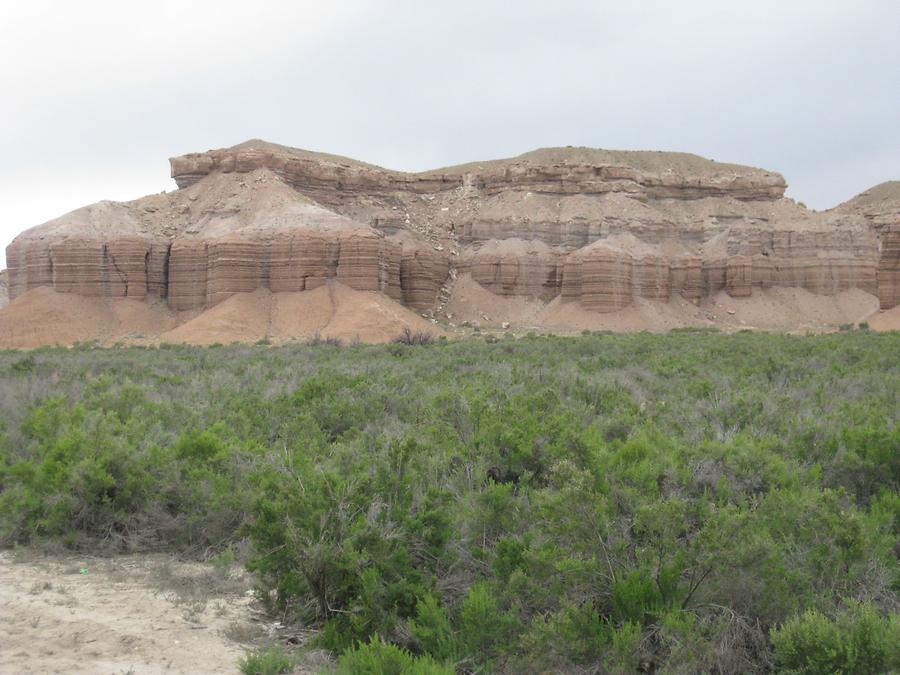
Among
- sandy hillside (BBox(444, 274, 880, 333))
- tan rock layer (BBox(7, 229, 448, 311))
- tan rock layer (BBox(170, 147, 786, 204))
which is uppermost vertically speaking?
tan rock layer (BBox(170, 147, 786, 204))

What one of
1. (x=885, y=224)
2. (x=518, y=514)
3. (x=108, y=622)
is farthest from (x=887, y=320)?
(x=108, y=622)

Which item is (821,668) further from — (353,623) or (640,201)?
(640,201)

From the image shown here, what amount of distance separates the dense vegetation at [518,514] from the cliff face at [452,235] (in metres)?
40.5

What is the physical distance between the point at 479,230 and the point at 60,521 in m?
56.1

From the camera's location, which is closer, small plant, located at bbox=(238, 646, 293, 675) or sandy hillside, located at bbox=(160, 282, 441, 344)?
small plant, located at bbox=(238, 646, 293, 675)

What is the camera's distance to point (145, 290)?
5297 centimetres

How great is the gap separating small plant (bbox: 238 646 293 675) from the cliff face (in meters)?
46.3

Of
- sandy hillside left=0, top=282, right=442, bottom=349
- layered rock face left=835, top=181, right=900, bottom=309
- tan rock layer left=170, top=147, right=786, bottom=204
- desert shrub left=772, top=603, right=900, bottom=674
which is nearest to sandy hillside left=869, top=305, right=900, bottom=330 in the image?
layered rock face left=835, top=181, right=900, bottom=309

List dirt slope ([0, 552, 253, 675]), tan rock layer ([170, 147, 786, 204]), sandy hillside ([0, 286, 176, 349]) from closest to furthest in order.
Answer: dirt slope ([0, 552, 253, 675])
sandy hillside ([0, 286, 176, 349])
tan rock layer ([170, 147, 786, 204])

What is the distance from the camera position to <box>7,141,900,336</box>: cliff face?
51.5m

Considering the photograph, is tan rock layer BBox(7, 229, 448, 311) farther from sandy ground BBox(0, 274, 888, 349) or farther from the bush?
the bush

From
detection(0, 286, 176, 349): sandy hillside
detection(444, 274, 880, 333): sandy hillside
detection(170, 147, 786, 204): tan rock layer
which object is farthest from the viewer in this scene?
detection(170, 147, 786, 204): tan rock layer

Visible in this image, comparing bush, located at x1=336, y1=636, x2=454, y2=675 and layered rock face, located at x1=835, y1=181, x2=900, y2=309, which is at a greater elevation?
layered rock face, located at x1=835, y1=181, x2=900, y2=309

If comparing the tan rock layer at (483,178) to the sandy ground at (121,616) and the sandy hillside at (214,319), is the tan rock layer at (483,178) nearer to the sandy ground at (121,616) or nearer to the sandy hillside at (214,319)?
the sandy hillside at (214,319)
